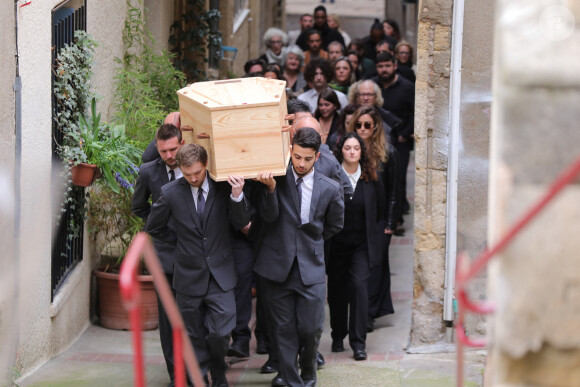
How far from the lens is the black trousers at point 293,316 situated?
644 cm

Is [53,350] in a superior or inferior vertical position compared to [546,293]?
inferior

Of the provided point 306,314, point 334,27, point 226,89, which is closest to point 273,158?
point 226,89

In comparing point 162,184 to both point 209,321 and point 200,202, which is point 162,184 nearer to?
point 200,202

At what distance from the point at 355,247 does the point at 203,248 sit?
1.61 m

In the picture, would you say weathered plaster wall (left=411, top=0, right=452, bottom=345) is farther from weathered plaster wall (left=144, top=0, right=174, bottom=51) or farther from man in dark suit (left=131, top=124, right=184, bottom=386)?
weathered plaster wall (left=144, top=0, right=174, bottom=51)

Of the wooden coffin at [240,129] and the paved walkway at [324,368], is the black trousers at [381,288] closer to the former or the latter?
the paved walkway at [324,368]

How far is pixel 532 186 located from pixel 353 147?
175 inches

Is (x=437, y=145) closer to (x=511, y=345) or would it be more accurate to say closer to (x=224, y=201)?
(x=224, y=201)

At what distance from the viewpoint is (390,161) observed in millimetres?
7977

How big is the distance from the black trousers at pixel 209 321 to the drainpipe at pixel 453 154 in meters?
1.91

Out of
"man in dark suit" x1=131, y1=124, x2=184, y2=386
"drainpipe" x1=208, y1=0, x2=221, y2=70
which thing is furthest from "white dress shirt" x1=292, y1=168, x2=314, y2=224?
"drainpipe" x1=208, y1=0, x2=221, y2=70

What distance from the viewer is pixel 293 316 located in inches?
257

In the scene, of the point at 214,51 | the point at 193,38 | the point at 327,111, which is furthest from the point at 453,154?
the point at 214,51

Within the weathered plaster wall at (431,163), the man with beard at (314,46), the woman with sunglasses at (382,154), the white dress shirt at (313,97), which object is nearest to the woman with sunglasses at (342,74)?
the white dress shirt at (313,97)
